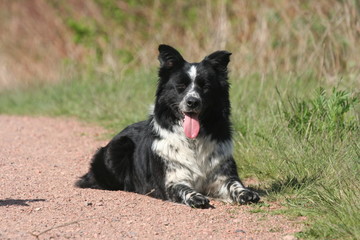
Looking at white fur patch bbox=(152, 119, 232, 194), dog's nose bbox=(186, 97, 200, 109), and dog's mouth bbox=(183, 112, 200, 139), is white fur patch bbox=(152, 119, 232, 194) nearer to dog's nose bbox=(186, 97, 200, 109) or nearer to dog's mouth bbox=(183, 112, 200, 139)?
dog's mouth bbox=(183, 112, 200, 139)

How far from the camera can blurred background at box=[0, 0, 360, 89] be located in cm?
948

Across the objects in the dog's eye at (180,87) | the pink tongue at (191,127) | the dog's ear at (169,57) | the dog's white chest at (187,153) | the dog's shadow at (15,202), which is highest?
the dog's ear at (169,57)

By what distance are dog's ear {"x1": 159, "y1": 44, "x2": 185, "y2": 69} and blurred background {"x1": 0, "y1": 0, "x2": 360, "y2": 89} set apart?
3.15 metres

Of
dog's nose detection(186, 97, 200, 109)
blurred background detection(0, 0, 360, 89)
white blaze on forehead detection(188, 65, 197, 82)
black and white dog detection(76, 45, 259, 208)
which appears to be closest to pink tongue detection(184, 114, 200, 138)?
black and white dog detection(76, 45, 259, 208)

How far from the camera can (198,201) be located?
5516 millimetres

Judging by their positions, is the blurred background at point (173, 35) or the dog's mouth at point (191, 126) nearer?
the dog's mouth at point (191, 126)

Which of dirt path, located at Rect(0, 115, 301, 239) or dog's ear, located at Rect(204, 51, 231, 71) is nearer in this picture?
dirt path, located at Rect(0, 115, 301, 239)

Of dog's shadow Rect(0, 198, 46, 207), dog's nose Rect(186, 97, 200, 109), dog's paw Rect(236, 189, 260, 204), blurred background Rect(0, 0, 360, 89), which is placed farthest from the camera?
blurred background Rect(0, 0, 360, 89)

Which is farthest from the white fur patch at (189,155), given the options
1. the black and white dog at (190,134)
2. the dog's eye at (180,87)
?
the dog's eye at (180,87)

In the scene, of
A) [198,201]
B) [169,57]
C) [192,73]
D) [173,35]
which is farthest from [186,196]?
[173,35]

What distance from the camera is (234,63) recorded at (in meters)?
11.3

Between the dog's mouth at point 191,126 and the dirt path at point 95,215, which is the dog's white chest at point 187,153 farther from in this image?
the dirt path at point 95,215

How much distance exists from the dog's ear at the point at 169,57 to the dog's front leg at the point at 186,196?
1.11 m

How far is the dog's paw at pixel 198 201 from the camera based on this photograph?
5508mm
